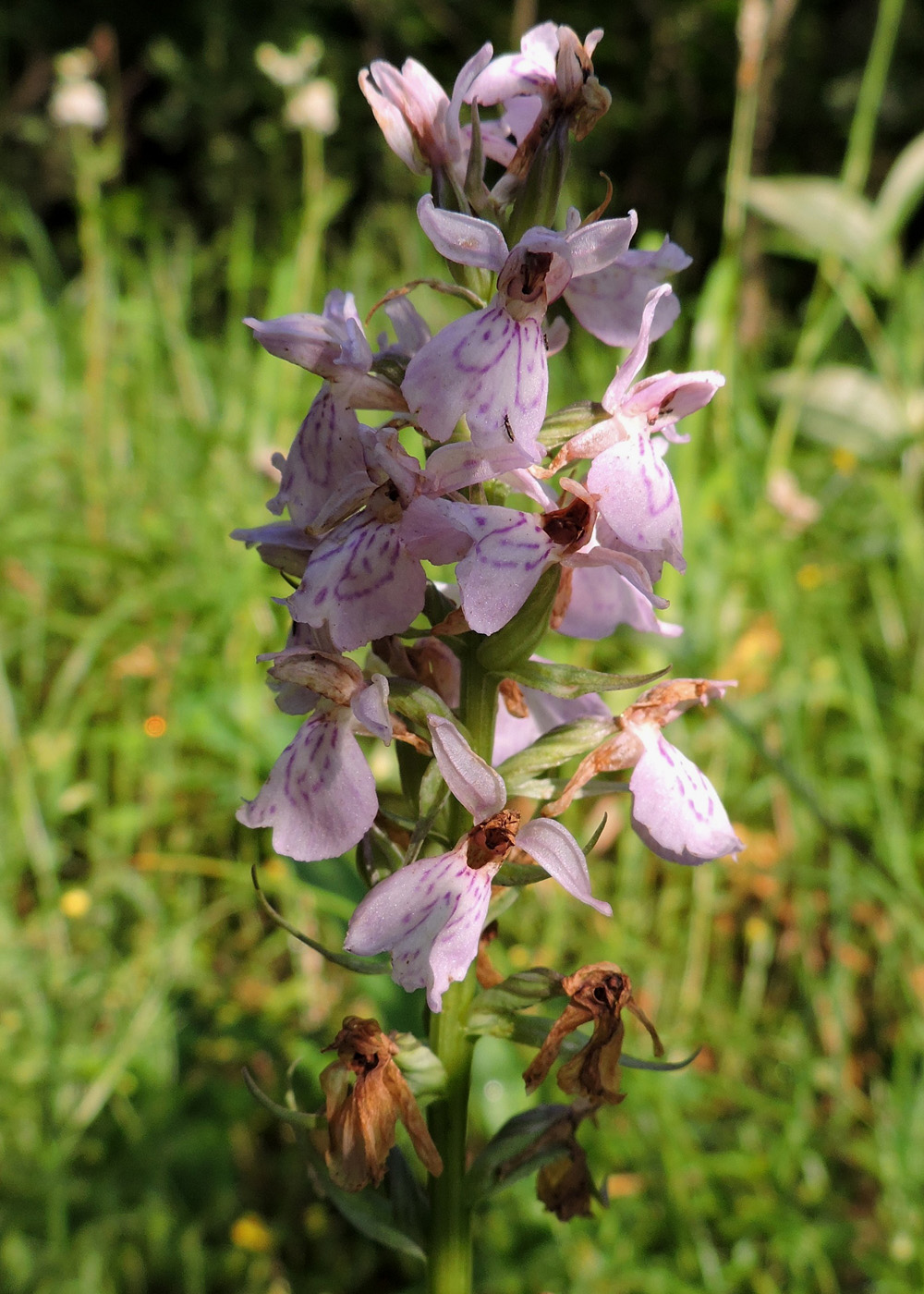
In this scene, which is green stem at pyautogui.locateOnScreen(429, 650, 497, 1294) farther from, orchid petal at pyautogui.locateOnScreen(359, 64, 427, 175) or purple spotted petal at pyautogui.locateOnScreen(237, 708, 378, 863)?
orchid petal at pyautogui.locateOnScreen(359, 64, 427, 175)

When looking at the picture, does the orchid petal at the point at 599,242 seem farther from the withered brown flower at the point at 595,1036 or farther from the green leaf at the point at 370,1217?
the green leaf at the point at 370,1217

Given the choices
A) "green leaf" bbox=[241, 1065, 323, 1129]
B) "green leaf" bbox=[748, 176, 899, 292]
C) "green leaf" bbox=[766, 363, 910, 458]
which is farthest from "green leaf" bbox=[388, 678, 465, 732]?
"green leaf" bbox=[766, 363, 910, 458]

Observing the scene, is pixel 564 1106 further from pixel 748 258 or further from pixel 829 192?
pixel 748 258

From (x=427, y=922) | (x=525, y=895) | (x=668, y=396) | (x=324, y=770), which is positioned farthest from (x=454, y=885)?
(x=525, y=895)

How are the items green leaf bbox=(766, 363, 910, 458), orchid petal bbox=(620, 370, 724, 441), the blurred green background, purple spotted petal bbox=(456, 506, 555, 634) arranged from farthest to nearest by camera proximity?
green leaf bbox=(766, 363, 910, 458) < the blurred green background < orchid petal bbox=(620, 370, 724, 441) < purple spotted petal bbox=(456, 506, 555, 634)

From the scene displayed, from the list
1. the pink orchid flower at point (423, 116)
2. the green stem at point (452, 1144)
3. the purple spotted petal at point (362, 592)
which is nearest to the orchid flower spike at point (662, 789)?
the green stem at point (452, 1144)

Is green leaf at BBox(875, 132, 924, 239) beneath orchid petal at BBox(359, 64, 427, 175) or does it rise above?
beneath
